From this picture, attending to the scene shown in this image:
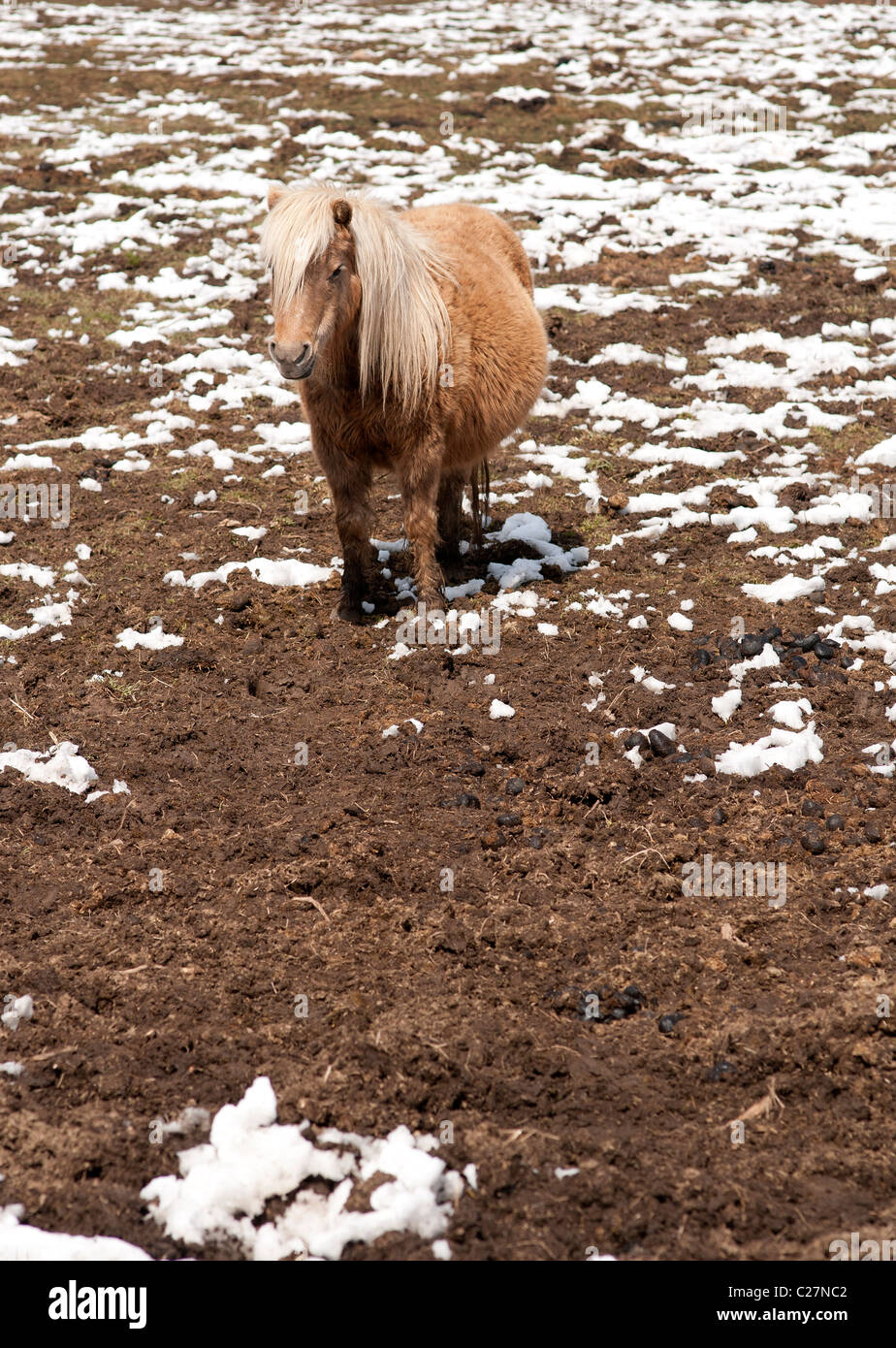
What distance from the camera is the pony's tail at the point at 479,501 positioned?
7.13 meters

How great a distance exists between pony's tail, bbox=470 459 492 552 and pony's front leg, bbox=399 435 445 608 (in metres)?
0.82

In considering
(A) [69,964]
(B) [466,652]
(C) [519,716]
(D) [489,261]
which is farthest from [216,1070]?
(D) [489,261]

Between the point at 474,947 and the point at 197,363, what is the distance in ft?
23.8

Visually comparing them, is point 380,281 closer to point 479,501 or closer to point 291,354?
point 291,354

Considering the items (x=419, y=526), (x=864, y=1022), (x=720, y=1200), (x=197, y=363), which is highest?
(x=197, y=363)

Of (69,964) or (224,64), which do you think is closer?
(69,964)

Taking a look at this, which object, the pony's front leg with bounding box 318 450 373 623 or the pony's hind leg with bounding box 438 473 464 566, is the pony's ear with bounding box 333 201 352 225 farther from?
the pony's hind leg with bounding box 438 473 464 566

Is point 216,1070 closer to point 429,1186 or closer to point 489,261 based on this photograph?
point 429,1186

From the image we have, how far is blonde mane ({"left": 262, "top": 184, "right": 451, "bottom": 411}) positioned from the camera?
17.3 feet

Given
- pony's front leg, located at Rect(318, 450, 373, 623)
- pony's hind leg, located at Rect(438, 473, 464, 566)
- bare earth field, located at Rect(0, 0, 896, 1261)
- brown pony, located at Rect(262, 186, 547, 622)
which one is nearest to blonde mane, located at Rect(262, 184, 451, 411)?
brown pony, located at Rect(262, 186, 547, 622)

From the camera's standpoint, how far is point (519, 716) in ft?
17.7

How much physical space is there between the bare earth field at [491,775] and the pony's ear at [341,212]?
222 cm

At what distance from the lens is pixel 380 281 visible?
18.3ft

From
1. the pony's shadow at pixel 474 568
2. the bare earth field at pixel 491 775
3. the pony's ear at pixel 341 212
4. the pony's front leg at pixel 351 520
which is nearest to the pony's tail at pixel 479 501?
the pony's shadow at pixel 474 568
